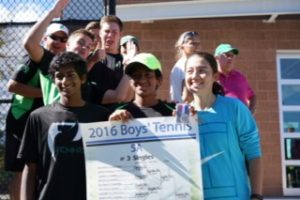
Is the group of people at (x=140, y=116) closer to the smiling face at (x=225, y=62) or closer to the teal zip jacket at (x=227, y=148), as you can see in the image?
the teal zip jacket at (x=227, y=148)

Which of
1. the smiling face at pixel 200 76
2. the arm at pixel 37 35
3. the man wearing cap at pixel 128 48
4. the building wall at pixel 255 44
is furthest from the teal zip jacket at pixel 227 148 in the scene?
the building wall at pixel 255 44

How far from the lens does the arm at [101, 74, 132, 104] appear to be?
12.1ft

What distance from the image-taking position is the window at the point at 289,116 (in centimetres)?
922

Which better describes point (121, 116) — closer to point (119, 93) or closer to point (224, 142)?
point (224, 142)

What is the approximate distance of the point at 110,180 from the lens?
291 cm

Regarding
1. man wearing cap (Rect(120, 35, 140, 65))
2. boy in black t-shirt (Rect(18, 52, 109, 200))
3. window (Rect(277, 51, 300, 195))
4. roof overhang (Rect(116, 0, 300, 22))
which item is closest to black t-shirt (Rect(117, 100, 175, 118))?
boy in black t-shirt (Rect(18, 52, 109, 200))

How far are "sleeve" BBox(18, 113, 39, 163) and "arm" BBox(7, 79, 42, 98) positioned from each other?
0.97 meters

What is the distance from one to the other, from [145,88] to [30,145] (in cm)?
75

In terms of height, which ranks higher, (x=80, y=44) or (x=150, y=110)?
(x=80, y=44)

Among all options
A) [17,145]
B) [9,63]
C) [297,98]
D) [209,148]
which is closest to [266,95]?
[297,98]

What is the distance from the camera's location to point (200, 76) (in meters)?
3.00

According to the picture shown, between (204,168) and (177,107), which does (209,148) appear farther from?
(177,107)

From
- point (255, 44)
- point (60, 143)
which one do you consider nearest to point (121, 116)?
point (60, 143)

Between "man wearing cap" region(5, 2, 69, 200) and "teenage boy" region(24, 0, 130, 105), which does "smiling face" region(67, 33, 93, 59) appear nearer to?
"teenage boy" region(24, 0, 130, 105)
